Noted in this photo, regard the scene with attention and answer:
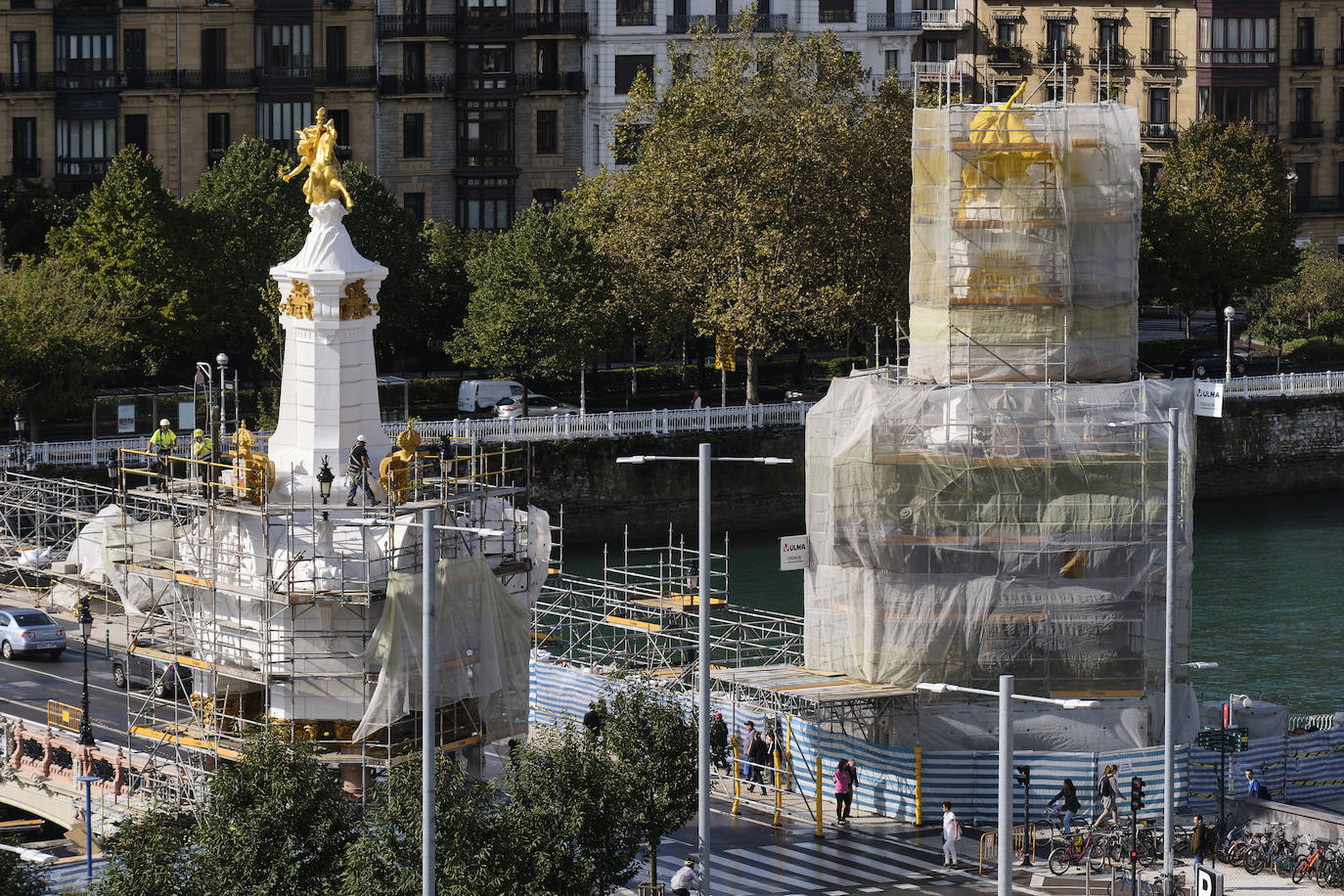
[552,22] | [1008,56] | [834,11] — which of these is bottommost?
[1008,56]

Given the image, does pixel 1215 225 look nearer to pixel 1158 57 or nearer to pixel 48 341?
pixel 1158 57

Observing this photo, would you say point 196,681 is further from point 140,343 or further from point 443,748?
point 140,343

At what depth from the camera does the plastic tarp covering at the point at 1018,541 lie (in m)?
57.0

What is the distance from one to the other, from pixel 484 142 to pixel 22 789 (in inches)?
2856

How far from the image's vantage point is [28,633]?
66.2 metres

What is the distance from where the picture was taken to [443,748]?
48.4m

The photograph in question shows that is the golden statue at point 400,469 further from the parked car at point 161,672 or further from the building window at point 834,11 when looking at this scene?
the building window at point 834,11

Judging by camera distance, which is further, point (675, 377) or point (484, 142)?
point (484, 142)

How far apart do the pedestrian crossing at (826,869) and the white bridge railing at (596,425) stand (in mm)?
39566

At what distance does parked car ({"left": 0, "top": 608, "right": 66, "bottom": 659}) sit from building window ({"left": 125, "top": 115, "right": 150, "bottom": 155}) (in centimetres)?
5188

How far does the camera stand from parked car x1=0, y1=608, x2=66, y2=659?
66312 millimetres

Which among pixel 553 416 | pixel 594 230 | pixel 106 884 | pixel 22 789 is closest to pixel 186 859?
pixel 106 884

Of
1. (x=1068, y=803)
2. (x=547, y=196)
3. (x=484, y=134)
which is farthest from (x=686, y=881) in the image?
(x=484, y=134)

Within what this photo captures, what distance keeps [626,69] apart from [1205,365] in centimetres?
2987
